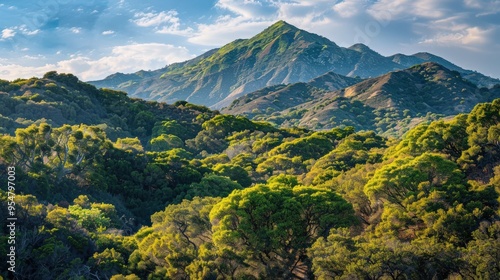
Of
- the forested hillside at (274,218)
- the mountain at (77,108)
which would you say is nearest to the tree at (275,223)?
the forested hillside at (274,218)

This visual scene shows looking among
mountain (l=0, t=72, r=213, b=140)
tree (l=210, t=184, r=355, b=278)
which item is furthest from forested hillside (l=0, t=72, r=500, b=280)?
mountain (l=0, t=72, r=213, b=140)

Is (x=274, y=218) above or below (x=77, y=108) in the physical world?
below

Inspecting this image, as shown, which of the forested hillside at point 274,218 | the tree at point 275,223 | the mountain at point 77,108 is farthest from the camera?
the mountain at point 77,108

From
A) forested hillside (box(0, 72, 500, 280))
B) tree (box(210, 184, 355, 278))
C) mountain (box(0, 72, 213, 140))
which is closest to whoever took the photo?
forested hillside (box(0, 72, 500, 280))

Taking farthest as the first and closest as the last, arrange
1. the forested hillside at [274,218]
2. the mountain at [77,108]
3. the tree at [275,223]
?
the mountain at [77,108] → the tree at [275,223] → the forested hillside at [274,218]

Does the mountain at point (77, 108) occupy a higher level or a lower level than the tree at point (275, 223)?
higher

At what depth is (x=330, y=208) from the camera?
102 ft

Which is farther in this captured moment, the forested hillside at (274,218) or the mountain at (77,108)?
the mountain at (77,108)

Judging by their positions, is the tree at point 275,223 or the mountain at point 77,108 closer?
the tree at point 275,223

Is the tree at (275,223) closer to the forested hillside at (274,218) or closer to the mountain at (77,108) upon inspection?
the forested hillside at (274,218)

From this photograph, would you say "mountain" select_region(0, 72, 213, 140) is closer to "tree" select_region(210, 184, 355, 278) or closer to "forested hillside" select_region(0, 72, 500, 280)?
"forested hillside" select_region(0, 72, 500, 280)

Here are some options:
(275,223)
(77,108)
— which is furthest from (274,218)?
(77,108)

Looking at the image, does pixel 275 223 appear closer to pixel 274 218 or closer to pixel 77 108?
pixel 274 218

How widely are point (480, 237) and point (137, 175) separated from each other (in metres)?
38.0
